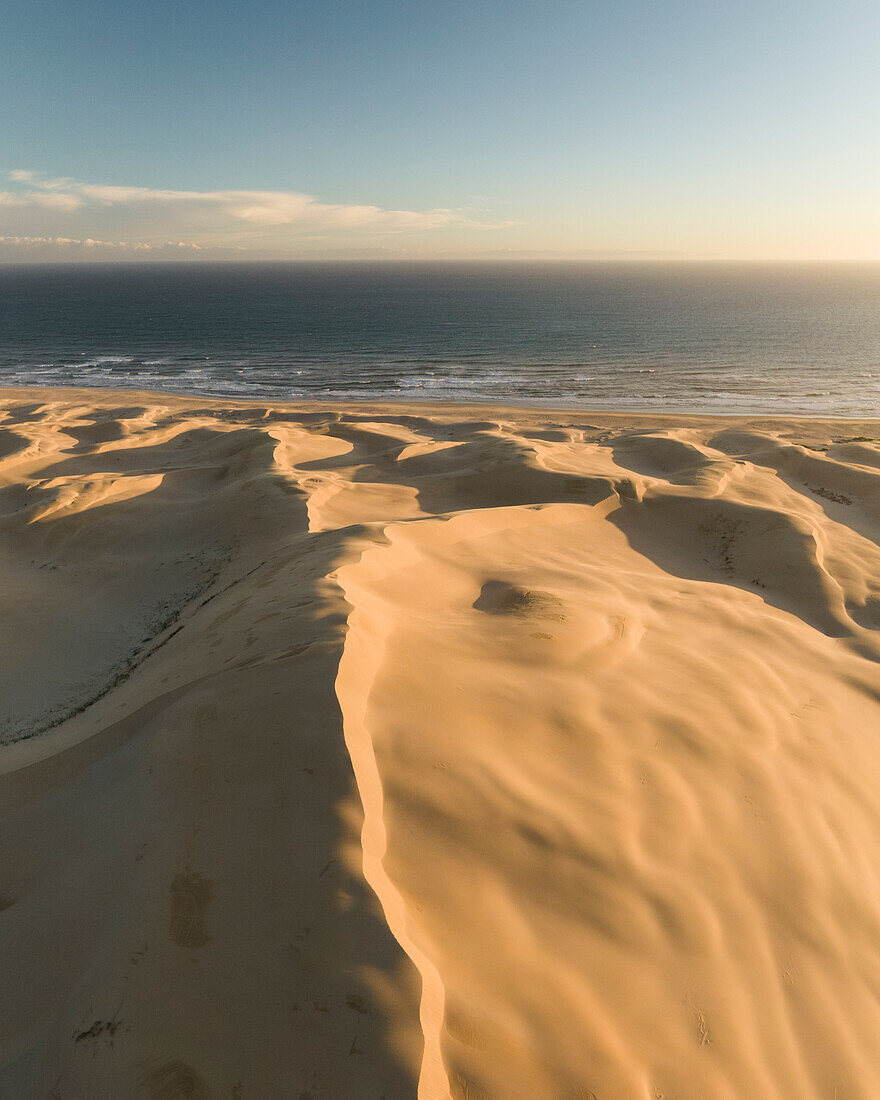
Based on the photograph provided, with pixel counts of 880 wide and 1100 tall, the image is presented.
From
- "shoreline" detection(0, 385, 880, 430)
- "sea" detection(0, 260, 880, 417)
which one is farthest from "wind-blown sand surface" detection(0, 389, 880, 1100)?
"sea" detection(0, 260, 880, 417)

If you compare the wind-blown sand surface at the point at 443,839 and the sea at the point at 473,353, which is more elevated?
the wind-blown sand surface at the point at 443,839

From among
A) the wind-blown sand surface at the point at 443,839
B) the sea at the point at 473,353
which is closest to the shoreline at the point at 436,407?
the sea at the point at 473,353

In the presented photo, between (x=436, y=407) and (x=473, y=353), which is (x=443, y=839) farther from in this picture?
(x=473, y=353)

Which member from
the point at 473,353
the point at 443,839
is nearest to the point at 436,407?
the point at 473,353

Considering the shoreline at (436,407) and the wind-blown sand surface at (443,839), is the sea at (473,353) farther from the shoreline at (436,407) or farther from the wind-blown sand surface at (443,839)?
the wind-blown sand surface at (443,839)

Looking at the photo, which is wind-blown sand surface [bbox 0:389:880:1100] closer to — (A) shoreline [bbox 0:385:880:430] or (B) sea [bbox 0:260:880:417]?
(A) shoreline [bbox 0:385:880:430]

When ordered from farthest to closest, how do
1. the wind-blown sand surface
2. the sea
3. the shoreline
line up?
the sea
the shoreline
the wind-blown sand surface

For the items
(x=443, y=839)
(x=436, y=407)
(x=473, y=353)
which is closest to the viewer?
(x=443, y=839)

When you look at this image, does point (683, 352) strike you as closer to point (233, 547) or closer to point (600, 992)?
point (233, 547)

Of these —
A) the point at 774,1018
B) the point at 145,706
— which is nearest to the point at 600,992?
the point at 774,1018
